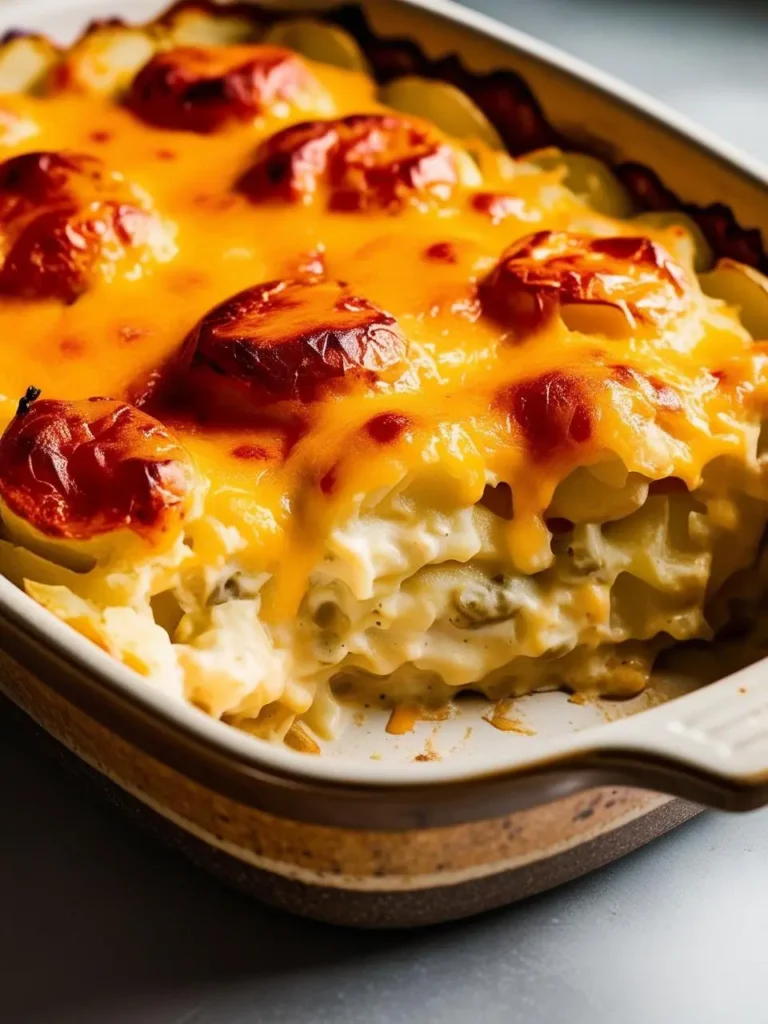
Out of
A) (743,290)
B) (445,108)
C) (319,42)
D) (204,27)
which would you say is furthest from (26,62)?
(743,290)

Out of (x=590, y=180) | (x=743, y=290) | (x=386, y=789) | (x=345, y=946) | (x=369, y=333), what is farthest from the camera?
(x=590, y=180)

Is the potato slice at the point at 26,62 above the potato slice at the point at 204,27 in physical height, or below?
below

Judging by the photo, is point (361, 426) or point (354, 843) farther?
point (361, 426)

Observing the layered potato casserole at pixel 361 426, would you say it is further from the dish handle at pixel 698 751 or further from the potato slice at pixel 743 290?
the dish handle at pixel 698 751

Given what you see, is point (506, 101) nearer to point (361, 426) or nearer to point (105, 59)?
point (105, 59)

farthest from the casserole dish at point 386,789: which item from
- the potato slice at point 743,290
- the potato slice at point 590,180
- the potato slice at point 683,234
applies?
the potato slice at point 590,180

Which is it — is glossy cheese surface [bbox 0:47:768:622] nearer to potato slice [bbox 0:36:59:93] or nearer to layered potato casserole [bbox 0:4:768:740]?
layered potato casserole [bbox 0:4:768:740]

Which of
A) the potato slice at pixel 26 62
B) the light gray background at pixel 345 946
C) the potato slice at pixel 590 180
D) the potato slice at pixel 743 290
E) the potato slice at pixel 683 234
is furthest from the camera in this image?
the potato slice at pixel 26 62
